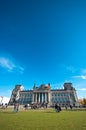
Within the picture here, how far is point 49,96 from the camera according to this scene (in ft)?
435

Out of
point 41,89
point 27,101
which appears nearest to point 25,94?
point 27,101

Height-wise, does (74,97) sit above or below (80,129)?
above

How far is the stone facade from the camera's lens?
130625 mm

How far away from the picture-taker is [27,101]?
466ft

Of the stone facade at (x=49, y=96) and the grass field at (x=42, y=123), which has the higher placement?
the stone facade at (x=49, y=96)

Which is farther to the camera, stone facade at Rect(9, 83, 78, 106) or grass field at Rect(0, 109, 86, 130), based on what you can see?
stone facade at Rect(9, 83, 78, 106)

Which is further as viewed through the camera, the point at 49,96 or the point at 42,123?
the point at 49,96

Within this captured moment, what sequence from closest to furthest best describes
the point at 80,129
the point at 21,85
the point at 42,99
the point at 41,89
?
the point at 80,129 < the point at 42,99 < the point at 41,89 < the point at 21,85

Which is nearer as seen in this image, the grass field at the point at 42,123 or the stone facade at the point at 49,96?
the grass field at the point at 42,123

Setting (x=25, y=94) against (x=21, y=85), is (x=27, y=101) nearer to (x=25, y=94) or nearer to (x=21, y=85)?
(x=25, y=94)

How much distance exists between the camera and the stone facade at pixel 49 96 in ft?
429

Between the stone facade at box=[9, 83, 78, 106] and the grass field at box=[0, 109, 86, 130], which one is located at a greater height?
the stone facade at box=[9, 83, 78, 106]

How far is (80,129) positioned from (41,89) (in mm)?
134489

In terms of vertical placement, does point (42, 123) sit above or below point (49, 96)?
below
